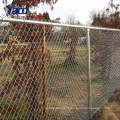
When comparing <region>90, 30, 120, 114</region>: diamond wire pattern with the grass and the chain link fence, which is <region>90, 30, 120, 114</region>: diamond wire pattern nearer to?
the chain link fence

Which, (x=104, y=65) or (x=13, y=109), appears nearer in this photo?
(x=13, y=109)

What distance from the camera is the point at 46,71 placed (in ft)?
12.8

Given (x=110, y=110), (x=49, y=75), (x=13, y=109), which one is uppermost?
(x=49, y=75)

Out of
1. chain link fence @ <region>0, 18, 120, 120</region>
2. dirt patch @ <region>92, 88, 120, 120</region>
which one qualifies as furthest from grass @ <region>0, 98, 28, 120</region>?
dirt patch @ <region>92, 88, 120, 120</region>

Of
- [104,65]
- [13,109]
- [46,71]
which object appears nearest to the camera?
[13,109]

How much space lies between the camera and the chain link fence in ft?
10.9

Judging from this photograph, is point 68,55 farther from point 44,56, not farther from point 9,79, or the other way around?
point 9,79

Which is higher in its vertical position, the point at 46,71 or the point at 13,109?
the point at 46,71

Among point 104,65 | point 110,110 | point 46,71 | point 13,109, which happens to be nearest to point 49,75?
point 46,71

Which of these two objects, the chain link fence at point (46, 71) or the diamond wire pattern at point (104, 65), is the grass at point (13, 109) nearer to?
the chain link fence at point (46, 71)

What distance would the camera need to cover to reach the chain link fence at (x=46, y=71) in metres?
3.33

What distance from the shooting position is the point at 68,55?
4.48 metres

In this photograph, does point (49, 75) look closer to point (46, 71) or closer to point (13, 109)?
point (46, 71)

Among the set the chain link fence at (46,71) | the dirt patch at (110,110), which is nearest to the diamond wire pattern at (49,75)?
the chain link fence at (46,71)
